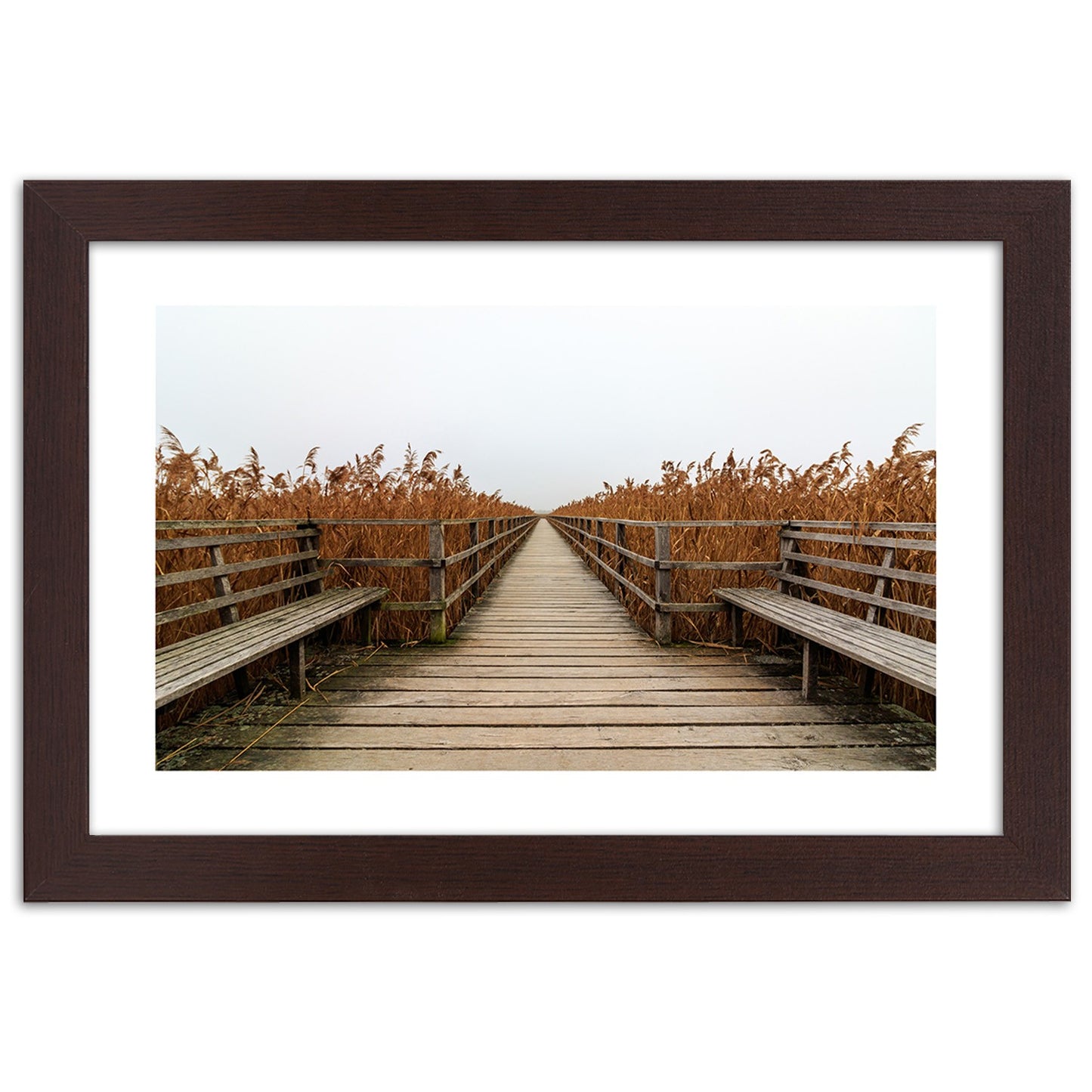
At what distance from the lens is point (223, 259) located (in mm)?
1415

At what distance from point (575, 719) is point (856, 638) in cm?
125

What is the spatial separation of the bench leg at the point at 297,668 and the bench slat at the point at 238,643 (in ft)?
0.40

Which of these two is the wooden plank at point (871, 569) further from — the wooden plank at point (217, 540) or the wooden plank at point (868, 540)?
the wooden plank at point (217, 540)

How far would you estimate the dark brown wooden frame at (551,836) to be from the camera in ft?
4.34

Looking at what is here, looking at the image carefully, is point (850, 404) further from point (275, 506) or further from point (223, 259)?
point (275, 506)

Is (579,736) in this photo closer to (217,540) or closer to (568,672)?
(568,672)

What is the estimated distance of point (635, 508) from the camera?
570cm

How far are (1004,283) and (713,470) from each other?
10.4 feet

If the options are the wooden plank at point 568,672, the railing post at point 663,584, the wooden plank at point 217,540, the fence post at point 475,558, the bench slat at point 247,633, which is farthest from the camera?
the fence post at point 475,558

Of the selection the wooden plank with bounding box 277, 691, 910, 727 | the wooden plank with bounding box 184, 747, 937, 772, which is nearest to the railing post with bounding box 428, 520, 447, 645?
the wooden plank with bounding box 277, 691, 910, 727

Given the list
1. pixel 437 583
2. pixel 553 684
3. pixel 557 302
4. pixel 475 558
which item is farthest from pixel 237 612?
pixel 475 558

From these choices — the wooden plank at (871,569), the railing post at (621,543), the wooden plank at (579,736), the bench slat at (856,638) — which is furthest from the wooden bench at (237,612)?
the railing post at (621,543)

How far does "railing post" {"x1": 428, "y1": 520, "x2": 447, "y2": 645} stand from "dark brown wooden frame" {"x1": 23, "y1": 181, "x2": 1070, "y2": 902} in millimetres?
2416

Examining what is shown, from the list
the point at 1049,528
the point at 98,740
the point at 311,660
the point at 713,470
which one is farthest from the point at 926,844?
the point at 713,470
